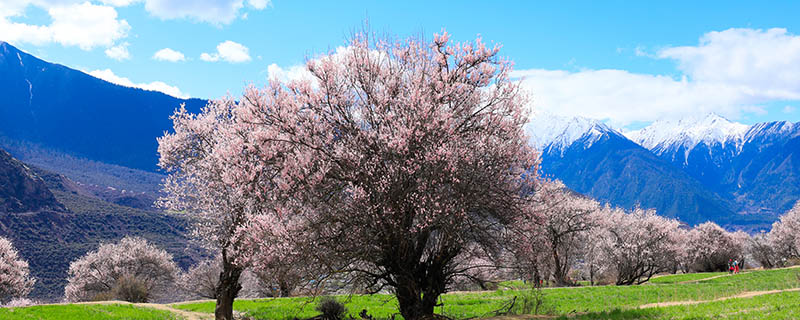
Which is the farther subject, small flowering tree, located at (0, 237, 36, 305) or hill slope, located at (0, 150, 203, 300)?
hill slope, located at (0, 150, 203, 300)

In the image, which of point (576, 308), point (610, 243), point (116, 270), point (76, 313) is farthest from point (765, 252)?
point (116, 270)

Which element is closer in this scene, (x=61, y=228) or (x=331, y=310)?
(x=331, y=310)

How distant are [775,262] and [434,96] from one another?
293 feet

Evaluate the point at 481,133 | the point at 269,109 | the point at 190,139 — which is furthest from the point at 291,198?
the point at 190,139

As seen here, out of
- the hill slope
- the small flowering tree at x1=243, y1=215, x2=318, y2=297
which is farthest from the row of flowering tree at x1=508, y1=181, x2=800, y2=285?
the hill slope

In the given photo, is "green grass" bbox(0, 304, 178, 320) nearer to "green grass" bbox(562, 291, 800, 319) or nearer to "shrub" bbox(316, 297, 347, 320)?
"shrub" bbox(316, 297, 347, 320)

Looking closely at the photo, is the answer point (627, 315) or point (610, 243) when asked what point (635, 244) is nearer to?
point (610, 243)

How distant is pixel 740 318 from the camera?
48.2 feet

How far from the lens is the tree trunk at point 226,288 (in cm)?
2272

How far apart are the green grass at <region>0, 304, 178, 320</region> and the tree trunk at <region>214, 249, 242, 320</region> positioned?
5652mm

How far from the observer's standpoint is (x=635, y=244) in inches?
1902

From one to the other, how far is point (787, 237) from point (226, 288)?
80895 mm

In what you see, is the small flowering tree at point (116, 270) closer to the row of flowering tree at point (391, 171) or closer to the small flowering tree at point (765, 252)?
the row of flowering tree at point (391, 171)

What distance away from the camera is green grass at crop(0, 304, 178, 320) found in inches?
939
